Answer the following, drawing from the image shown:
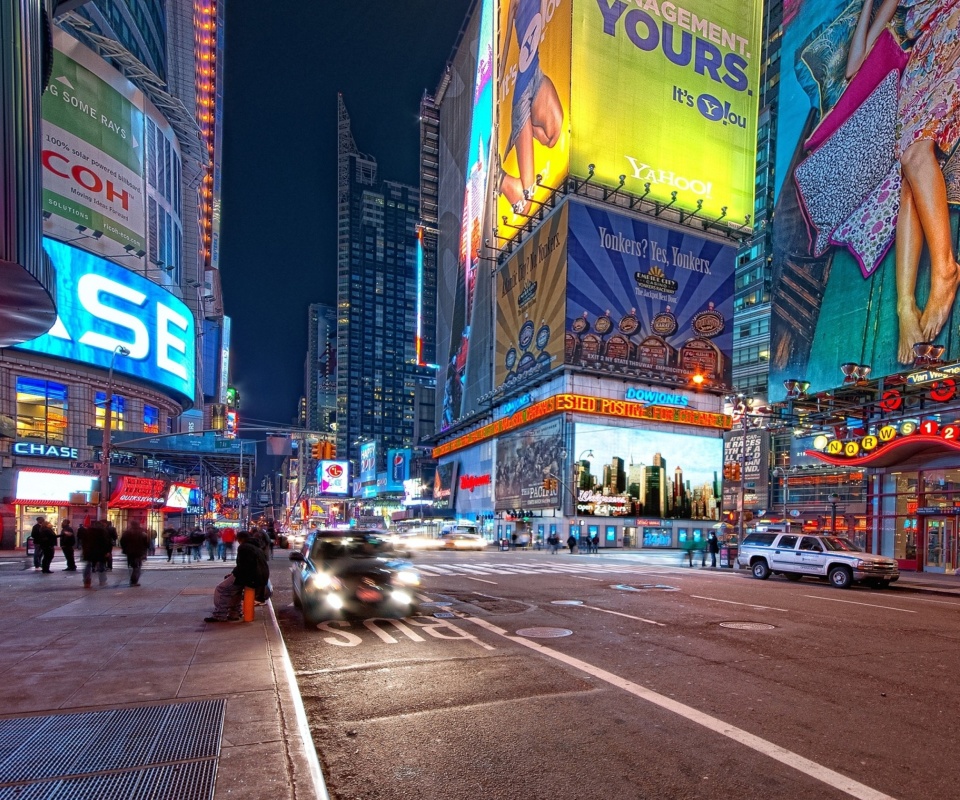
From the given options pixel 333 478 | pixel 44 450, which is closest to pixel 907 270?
pixel 44 450

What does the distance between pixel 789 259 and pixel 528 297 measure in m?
28.9

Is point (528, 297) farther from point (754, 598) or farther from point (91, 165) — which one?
point (754, 598)

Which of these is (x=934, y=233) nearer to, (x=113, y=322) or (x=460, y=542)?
(x=460, y=542)

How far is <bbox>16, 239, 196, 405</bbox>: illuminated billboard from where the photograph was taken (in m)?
40.8

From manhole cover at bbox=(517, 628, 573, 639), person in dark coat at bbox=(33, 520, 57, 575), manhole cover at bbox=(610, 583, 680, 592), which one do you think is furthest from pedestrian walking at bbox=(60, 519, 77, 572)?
manhole cover at bbox=(610, 583, 680, 592)

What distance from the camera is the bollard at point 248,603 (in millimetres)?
10677

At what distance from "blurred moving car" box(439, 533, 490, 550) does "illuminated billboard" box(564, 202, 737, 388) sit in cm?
2285

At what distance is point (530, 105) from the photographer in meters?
76.1

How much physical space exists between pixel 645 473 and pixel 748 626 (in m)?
55.4

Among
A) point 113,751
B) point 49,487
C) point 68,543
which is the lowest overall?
point 49,487

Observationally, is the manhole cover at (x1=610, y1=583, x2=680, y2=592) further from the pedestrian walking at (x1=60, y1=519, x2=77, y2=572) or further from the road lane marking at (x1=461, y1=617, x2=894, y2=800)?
the pedestrian walking at (x1=60, y1=519, x2=77, y2=572)

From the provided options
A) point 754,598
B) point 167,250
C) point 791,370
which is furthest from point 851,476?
point 167,250

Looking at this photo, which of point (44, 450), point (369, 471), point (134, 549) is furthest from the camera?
point (369, 471)

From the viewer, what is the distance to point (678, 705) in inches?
251
